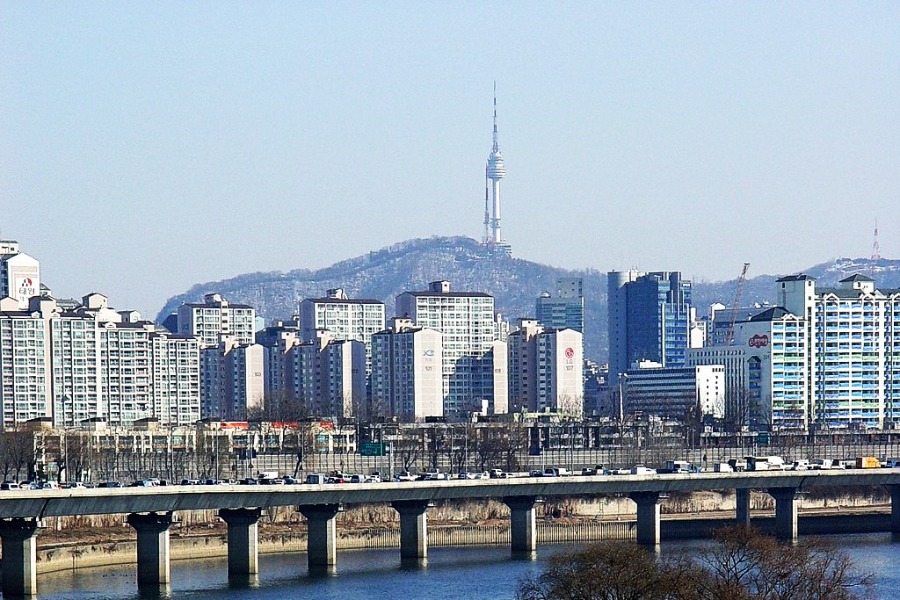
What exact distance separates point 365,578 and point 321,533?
340 inches

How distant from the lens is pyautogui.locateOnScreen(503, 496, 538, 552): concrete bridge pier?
109625 mm

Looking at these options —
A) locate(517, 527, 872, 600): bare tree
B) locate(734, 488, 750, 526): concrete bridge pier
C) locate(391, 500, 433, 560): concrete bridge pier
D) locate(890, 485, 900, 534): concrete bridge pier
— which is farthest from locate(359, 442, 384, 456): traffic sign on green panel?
locate(517, 527, 872, 600): bare tree

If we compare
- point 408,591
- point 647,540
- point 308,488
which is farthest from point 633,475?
point 408,591

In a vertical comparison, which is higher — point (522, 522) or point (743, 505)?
point (522, 522)

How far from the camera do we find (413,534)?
10644 centimetres

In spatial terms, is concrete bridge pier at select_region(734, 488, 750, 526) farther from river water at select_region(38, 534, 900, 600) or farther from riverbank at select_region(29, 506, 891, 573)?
river water at select_region(38, 534, 900, 600)

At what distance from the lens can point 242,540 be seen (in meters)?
98.1


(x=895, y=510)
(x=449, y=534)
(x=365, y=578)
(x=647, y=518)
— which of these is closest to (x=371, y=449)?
(x=449, y=534)

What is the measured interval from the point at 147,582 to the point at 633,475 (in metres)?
34.5

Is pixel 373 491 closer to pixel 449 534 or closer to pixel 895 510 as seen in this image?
pixel 449 534

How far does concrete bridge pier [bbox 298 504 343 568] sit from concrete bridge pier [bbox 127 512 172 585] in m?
10.1

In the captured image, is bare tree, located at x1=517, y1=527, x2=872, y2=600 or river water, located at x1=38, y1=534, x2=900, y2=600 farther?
river water, located at x1=38, y1=534, x2=900, y2=600

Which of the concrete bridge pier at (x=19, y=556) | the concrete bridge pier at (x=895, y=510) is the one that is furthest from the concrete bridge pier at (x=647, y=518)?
the concrete bridge pier at (x=19, y=556)

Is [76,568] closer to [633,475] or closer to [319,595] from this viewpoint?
[319,595]
